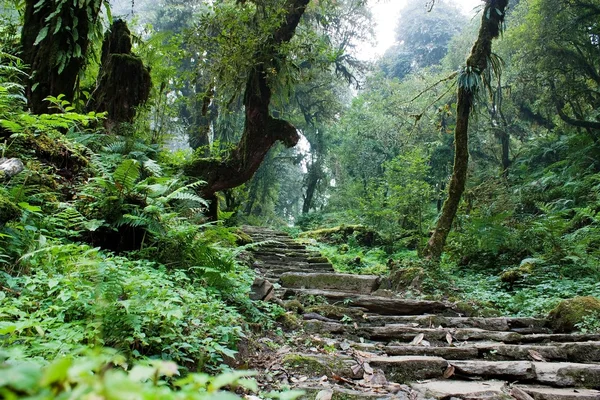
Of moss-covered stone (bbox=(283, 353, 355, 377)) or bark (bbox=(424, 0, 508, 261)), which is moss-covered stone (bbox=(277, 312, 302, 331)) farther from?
bark (bbox=(424, 0, 508, 261))

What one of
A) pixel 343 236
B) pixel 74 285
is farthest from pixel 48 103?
pixel 343 236

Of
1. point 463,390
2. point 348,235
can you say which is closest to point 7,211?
point 463,390

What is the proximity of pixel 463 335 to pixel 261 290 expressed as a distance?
2.23 meters

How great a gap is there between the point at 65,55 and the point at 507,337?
6.35 m

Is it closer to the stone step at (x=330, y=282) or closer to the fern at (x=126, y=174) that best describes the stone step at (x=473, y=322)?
the stone step at (x=330, y=282)

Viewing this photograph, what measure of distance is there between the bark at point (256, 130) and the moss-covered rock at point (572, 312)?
561cm

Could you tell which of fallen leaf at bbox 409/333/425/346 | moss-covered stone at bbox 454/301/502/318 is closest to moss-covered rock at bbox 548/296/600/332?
moss-covered stone at bbox 454/301/502/318

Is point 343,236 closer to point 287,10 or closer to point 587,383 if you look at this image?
point 287,10

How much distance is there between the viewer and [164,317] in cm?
230

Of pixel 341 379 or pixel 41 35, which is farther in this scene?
pixel 41 35

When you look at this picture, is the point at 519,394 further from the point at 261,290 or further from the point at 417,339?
the point at 261,290

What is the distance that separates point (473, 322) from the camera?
4.71 m

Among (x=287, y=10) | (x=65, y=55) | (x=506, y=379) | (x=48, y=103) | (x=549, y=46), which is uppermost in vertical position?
(x=549, y=46)

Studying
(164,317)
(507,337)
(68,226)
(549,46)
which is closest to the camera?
(164,317)
